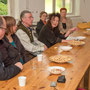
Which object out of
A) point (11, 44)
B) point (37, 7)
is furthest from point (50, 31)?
point (37, 7)

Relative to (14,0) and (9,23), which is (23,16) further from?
(14,0)

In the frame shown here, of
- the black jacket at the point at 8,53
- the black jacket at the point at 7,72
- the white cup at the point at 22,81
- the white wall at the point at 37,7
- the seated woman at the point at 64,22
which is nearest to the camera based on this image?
the white cup at the point at 22,81

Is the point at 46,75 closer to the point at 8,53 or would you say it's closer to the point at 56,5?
the point at 8,53

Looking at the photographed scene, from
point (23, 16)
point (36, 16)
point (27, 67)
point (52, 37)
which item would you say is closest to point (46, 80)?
point (27, 67)

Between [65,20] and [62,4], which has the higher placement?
[62,4]

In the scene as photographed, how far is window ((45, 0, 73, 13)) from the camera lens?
23.9 ft

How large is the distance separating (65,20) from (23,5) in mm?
1295

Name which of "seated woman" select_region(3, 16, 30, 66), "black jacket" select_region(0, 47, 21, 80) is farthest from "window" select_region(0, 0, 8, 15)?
"black jacket" select_region(0, 47, 21, 80)

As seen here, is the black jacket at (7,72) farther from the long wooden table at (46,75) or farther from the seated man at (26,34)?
the seated man at (26,34)

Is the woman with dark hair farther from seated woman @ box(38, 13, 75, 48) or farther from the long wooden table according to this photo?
the long wooden table

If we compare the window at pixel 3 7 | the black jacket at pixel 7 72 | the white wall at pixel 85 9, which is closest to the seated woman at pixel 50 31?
the window at pixel 3 7

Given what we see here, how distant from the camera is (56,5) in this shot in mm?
7648

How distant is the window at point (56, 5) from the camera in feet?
23.9

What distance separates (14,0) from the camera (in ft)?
18.2
